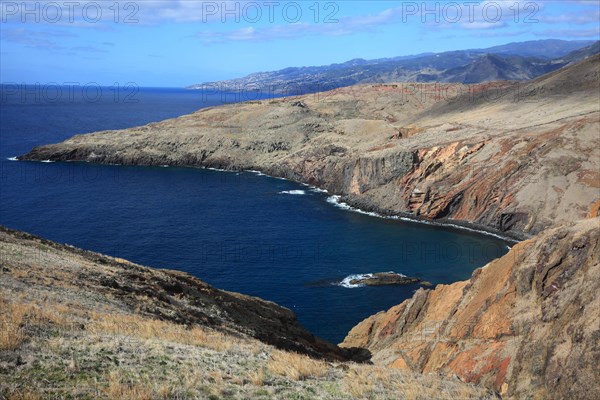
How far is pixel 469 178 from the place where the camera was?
265ft

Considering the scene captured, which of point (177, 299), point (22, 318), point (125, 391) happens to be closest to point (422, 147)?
point (177, 299)

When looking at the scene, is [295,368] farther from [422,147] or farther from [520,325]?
[422,147]

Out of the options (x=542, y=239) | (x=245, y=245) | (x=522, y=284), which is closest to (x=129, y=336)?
(x=522, y=284)

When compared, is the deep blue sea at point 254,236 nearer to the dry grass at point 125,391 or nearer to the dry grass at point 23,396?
the dry grass at point 125,391

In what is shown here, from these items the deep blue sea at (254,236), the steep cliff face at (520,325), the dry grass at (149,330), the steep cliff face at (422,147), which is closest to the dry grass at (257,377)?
the dry grass at (149,330)

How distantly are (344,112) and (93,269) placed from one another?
437 ft

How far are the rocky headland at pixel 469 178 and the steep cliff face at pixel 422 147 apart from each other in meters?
0.27

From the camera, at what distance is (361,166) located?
92.8 metres

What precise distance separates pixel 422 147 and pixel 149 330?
260ft

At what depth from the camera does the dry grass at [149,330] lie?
1656 cm

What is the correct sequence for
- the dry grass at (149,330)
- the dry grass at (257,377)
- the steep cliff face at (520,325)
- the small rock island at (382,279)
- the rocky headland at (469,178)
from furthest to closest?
the small rock island at (382,279) < the rocky headland at (469,178) < the steep cliff face at (520,325) < the dry grass at (149,330) < the dry grass at (257,377)

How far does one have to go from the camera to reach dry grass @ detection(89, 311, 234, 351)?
16562mm

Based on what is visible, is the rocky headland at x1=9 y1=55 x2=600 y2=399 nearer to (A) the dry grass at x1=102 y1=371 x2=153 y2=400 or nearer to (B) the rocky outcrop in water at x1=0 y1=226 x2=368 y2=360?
(B) the rocky outcrop in water at x1=0 y1=226 x2=368 y2=360

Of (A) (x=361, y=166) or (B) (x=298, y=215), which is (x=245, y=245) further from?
(A) (x=361, y=166)
